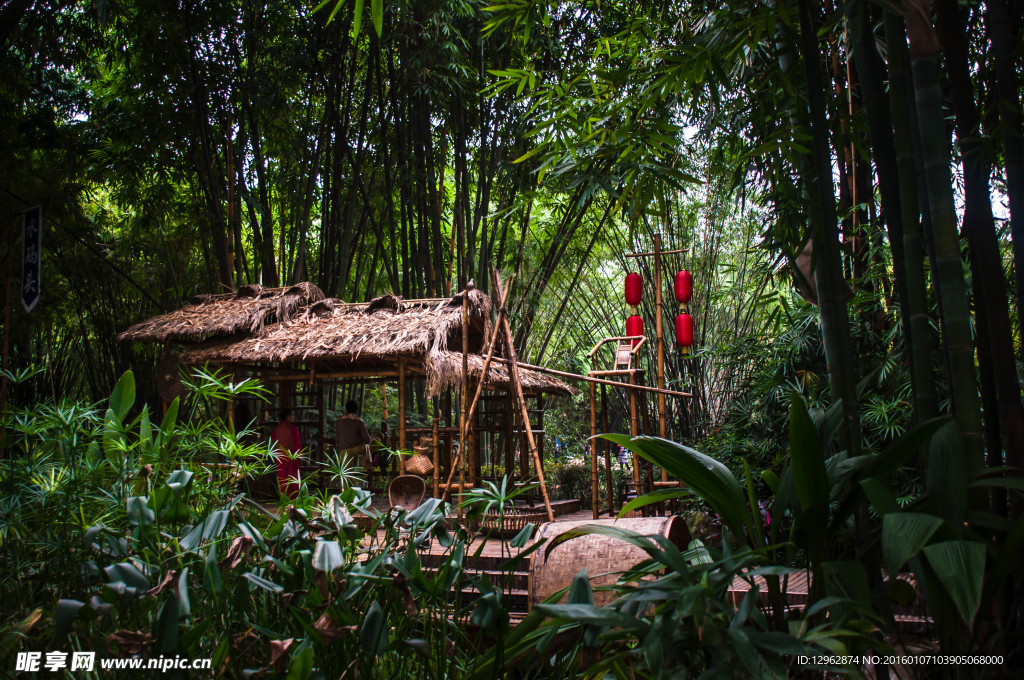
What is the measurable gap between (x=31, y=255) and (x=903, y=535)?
5779 mm

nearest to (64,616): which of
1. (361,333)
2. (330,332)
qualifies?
(361,333)

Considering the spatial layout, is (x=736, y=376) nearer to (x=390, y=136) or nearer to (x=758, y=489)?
(x=758, y=489)

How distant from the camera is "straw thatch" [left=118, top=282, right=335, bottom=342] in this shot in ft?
20.0

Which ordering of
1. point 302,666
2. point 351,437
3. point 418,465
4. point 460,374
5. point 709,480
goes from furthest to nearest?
point 351,437
point 418,465
point 460,374
point 709,480
point 302,666

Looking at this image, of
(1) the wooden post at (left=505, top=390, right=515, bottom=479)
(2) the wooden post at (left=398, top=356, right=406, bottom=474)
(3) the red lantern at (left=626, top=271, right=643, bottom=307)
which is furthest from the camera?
(1) the wooden post at (left=505, top=390, right=515, bottom=479)

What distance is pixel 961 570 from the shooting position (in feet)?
Result: 4.09

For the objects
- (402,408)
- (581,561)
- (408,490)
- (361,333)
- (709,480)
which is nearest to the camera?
(709,480)

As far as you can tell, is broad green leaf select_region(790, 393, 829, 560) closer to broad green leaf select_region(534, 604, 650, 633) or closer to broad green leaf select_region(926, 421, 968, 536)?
broad green leaf select_region(926, 421, 968, 536)

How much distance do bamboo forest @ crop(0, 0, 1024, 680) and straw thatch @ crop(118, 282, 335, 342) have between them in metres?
0.04

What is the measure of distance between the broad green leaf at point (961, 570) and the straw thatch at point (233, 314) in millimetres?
5608

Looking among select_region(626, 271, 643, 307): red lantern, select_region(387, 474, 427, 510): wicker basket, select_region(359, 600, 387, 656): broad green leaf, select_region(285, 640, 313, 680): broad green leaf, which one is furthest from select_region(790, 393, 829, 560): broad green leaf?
select_region(626, 271, 643, 307): red lantern

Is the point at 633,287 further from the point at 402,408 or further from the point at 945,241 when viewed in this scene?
the point at 945,241

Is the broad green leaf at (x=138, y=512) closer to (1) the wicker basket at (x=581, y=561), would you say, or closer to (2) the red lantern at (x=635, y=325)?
(1) the wicker basket at (x=581, y=561)

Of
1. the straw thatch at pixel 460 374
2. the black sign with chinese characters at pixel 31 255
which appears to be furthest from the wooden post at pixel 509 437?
the black sign with chinese characters at pixel 31 255
